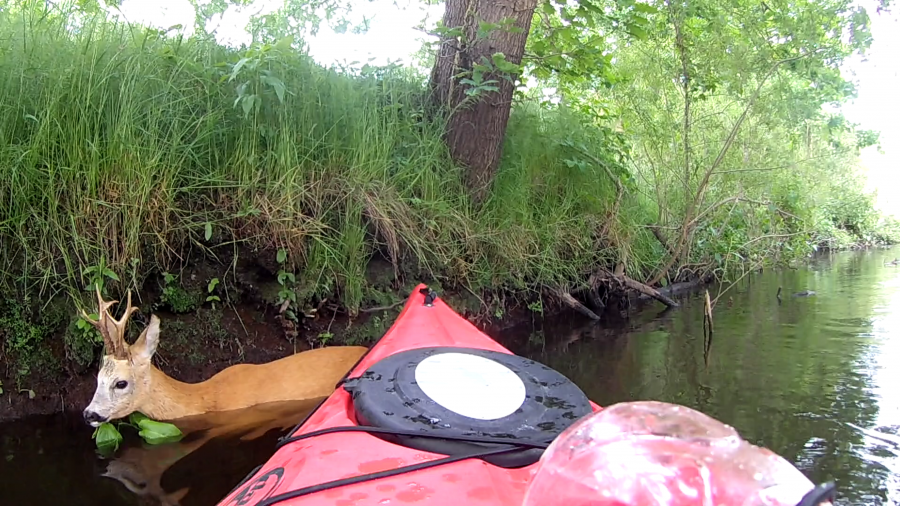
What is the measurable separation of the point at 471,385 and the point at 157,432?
4.83ft

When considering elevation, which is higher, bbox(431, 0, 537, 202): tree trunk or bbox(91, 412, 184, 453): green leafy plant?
bbox(431, 0, 537, 202): tree trunk

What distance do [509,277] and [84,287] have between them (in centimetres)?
271

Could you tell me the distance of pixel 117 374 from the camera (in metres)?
2.47

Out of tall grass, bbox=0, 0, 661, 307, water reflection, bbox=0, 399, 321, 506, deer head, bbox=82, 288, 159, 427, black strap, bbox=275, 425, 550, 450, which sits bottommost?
water reflection, bbox=0, 399, 321, 506

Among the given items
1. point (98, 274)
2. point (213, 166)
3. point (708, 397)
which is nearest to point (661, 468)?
point (708, 397)

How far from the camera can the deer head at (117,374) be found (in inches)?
95.7

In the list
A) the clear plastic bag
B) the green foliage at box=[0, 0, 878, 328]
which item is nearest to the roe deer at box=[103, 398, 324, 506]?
the green foliage at box=[0, 0, 878, 328]

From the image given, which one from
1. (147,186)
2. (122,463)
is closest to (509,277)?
(147,186)

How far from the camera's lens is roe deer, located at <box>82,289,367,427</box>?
2455mm

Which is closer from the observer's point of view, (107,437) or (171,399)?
(107,437)

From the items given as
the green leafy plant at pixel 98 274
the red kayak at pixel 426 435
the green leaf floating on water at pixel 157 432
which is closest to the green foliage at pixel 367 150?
the green leafy plant at pixel 98 274

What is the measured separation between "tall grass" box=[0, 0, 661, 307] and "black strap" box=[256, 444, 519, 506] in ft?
6.37

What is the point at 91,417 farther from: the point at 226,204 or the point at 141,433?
the point at 226,204

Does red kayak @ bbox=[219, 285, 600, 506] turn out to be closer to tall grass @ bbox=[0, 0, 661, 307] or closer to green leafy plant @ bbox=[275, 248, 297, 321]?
green leafy plant @ bbox=[275, 248, 297, 321]
